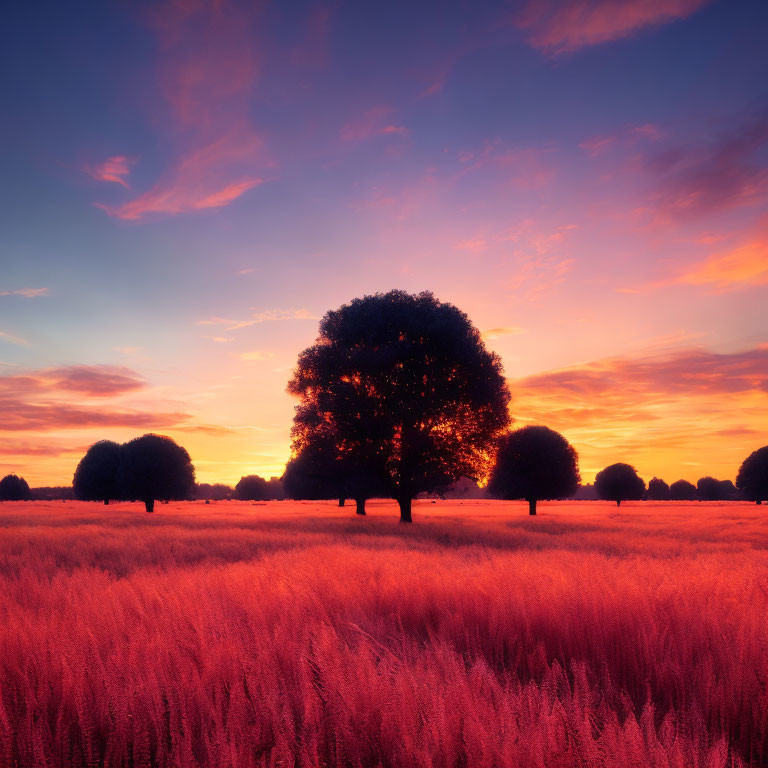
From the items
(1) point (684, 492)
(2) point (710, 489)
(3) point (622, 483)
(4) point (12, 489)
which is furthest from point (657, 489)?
(4) point (12, 489)

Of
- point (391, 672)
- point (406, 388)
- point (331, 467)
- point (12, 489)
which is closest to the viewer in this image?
point (391, 672)

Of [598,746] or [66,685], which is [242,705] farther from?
[598,746]

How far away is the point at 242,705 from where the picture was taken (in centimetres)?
257

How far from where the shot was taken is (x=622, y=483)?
71312 millimetres

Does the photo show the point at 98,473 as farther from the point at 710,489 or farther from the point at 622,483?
the point at 710,489

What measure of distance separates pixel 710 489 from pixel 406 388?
114m

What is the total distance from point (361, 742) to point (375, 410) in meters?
21.3

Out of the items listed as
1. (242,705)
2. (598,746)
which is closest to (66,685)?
(242,705)

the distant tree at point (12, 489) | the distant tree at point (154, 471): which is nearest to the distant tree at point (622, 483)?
the distant tree at point (154, 471)

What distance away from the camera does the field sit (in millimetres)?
2178

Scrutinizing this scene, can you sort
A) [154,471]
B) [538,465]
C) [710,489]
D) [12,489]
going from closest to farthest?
[538,465] → [154,471] → [12,489] → [710,489]

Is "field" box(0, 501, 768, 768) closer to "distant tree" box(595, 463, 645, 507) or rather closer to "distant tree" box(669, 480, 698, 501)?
"distant tree" box(595, 463, 645, 507)

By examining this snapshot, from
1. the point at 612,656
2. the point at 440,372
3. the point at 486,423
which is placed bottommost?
the point at 612,656

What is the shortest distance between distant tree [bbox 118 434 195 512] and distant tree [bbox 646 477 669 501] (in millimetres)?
112672
